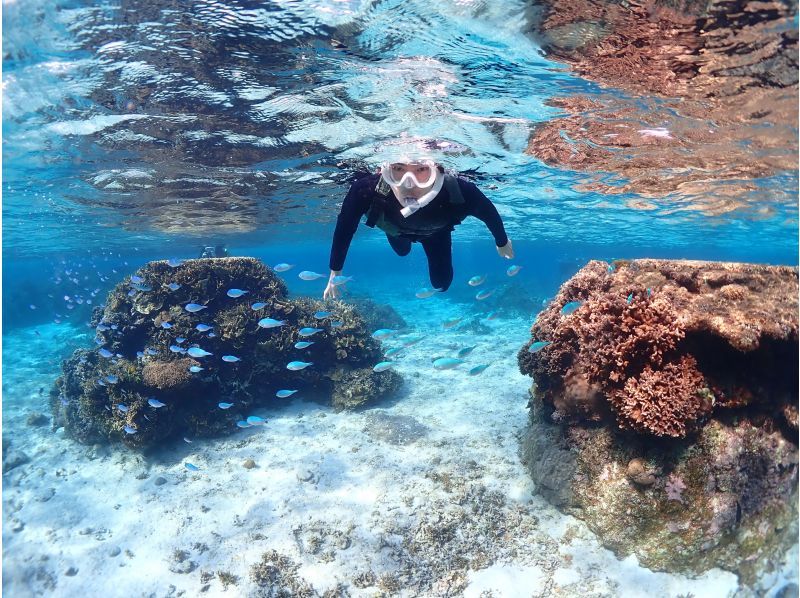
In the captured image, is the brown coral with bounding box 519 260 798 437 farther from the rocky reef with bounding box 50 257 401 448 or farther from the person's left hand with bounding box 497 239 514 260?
the rocky reef with bounding box 50 257 401 448

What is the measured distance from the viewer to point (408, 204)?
617cm

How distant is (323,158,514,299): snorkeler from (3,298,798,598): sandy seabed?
446cm

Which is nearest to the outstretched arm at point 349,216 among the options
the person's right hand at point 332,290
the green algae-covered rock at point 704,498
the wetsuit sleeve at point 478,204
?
the person's right hand at point 332,290

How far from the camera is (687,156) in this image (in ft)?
44.3

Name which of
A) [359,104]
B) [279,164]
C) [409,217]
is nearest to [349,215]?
[409,217]

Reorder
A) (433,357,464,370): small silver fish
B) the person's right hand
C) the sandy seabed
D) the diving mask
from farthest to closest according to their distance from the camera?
(433,357,464,370): small silver fish, the person's right hand, the sandy seabed, the diving mask

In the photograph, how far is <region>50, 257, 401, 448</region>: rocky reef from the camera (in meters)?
10.8

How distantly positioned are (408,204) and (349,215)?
3.16ft

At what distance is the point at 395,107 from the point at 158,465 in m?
10.7

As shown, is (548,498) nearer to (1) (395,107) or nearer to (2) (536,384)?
(2) (536,384)

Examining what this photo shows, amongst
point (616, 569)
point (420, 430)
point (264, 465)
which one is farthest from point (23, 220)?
point (616, 569)

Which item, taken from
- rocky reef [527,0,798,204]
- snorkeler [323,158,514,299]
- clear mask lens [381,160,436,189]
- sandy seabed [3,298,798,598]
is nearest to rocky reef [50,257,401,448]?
sandy seabed [3,298,798,598]

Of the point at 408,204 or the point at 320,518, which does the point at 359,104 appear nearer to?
the point at 408,204

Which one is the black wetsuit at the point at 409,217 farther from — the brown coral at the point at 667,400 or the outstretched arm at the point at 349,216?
the brown coral at the point at 667,400
